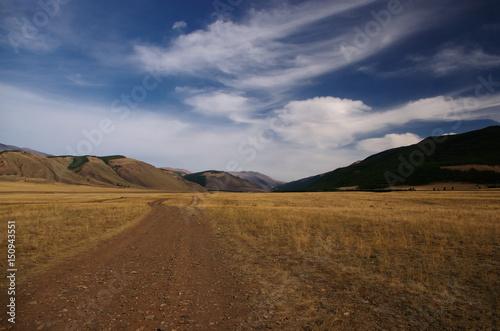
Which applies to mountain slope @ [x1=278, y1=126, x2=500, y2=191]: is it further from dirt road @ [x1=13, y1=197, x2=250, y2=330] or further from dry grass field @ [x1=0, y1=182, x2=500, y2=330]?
dirt road @ [x1=13, y1=197, x2=250, y2=330]

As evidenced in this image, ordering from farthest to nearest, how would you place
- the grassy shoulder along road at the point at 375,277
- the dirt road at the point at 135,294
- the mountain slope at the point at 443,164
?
the mountain slope at the point at 443,164 < the grassy shoulder along road at the point at 375,277 < the dirt road at the point at 135,294

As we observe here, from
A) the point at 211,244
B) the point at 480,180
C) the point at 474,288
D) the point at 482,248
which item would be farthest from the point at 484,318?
the point at 480,180

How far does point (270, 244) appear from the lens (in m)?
14.0

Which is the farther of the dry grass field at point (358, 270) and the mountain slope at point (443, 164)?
the mountain slope at point (443, 164)

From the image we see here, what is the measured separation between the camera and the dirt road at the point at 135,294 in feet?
18.2

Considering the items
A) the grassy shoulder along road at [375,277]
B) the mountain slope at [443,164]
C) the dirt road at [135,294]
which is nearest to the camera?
the dirt road at [135,294]

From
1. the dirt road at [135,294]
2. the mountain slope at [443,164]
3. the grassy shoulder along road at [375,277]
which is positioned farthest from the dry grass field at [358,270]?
the mountain slope at [443,164]

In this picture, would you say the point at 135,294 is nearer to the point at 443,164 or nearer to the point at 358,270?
the point at 358,270

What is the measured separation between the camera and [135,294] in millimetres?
7098

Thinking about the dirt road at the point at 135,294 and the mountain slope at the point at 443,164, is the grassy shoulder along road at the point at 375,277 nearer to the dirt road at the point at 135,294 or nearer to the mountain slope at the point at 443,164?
the dirt road at the point at 135,294

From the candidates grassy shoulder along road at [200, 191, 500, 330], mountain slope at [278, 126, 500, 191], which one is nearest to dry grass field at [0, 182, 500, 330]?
grassy shoulder along road at [200, 191, 500, 330]

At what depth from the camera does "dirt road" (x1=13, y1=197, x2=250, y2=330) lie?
18.2 feet

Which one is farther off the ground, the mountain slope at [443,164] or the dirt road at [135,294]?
the mountain slope at [443,164]

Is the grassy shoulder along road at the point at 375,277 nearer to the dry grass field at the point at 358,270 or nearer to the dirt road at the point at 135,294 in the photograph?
the dry grass field at the point at 358,270
